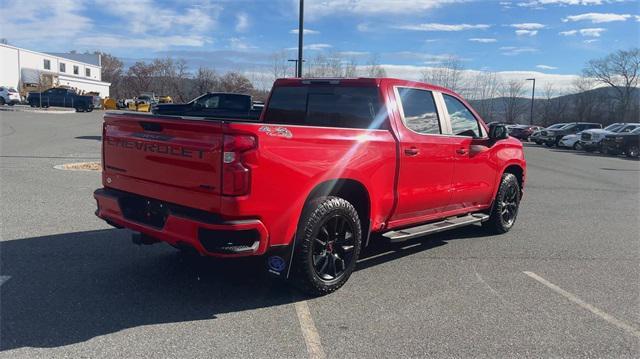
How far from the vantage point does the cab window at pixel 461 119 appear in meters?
6.23

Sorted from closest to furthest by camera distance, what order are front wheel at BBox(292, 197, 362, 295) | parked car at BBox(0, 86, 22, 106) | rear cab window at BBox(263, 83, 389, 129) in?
front wheel at BBox(292, 197, 362, 295) < rear cab window at BBox(263, 83, 389, 129) < parked car at BBox(0, 86, 22, 106)

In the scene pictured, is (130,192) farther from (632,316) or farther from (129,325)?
(632,316)

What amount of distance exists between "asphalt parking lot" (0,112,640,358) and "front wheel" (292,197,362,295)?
0.18 meters

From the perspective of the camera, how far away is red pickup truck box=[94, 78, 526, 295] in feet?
12.7

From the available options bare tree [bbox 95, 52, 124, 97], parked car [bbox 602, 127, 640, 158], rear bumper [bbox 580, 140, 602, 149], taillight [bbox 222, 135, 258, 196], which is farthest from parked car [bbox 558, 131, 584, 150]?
bare tree [bbox 95, 52, 124, 97]

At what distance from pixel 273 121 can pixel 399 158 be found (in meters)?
1.72

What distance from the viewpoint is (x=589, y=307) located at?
15.1 ft

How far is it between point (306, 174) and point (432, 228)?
2.07m

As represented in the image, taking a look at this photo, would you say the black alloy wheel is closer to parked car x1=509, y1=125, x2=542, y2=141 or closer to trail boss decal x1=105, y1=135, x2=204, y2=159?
trail boss decal x1=105, y1=135, x2=204, y2=159

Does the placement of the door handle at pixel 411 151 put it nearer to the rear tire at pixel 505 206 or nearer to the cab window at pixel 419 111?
the cab window at pixel 419 111

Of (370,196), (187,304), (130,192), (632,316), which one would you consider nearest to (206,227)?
(187,304)

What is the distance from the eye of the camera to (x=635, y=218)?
9.16 metres

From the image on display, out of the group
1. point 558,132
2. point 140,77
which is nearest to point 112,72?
point 140,77

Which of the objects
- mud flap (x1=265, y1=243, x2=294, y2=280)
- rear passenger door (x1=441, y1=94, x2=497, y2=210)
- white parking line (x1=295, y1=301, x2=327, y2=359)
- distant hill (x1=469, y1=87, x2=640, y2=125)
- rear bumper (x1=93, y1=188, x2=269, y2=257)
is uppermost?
distant hill (x1=469, y1=87, x2=640, y2=125)
